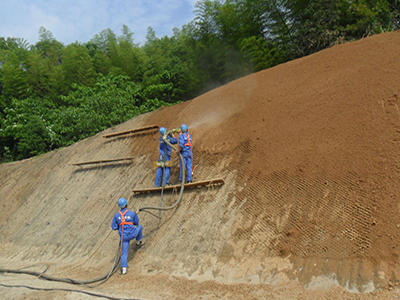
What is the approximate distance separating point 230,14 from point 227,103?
11.6 meters

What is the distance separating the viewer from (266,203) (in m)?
7.25

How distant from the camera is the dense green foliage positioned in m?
16.2

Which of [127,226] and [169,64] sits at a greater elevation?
[169,64]

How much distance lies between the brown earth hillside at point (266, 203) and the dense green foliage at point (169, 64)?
6738mm

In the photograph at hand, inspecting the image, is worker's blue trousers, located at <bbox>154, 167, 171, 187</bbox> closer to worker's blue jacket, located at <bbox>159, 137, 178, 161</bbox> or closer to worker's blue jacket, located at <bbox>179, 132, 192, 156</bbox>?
worker's blue jacket, located at <bbox>159, 137, 178, 161</bbox>

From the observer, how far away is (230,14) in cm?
2112

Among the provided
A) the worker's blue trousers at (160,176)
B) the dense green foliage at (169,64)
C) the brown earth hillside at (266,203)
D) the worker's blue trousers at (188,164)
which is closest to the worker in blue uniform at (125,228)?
the brown earth hillside at (266,203)

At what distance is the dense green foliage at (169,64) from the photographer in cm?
1619

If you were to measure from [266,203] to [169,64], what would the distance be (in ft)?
74.1

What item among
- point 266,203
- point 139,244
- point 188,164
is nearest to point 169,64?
point 188,164

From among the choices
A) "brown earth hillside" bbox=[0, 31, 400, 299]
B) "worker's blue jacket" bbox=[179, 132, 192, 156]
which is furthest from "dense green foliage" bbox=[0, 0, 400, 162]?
"worker's blue jacket" bbox=[179, 132, 192, 156]

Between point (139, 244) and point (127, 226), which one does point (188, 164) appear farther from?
point (139, 244)

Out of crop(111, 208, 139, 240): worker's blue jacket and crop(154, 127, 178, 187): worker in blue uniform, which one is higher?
crop(154, 127, 178, 187): worker in blue uniform

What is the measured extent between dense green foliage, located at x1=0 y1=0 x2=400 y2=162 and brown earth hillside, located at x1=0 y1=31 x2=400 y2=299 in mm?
6738
